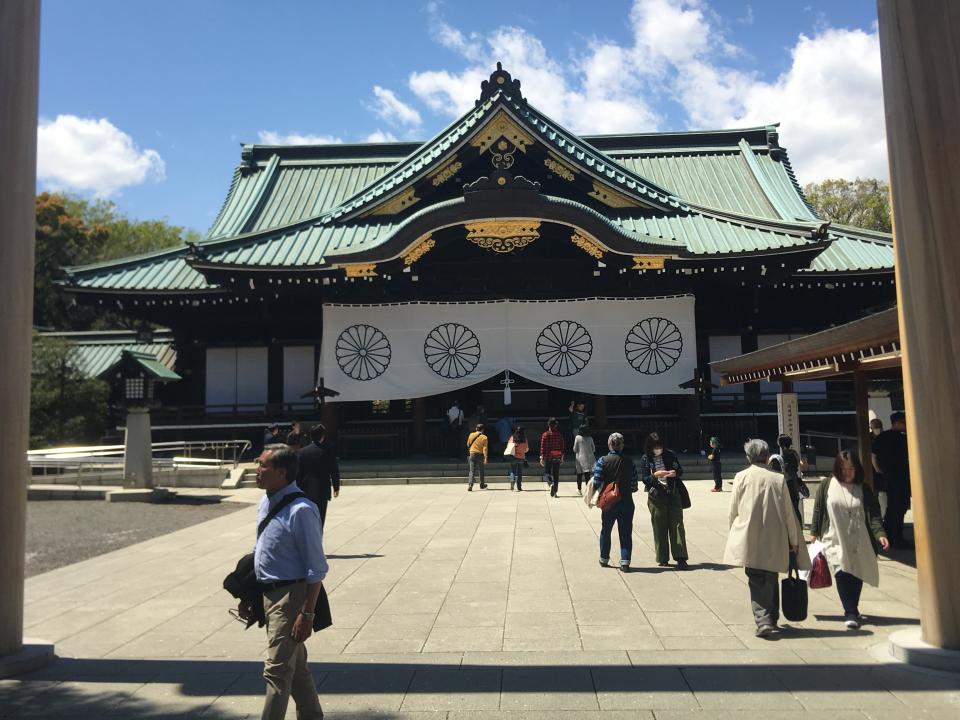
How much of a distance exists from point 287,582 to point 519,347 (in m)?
14.0

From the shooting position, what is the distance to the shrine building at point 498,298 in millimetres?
16734

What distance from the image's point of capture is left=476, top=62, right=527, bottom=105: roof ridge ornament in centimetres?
1831

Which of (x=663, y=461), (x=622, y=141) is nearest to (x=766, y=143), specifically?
(x=622, y=141)

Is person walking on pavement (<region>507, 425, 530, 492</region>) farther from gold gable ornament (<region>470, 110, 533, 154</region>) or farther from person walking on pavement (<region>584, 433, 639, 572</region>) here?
gold gable ornament (<region>470, 110, 533, 154</region>)

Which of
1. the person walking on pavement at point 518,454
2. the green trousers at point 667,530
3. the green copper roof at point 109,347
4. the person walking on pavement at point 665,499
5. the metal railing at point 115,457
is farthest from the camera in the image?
the green copper roof at point 109,347

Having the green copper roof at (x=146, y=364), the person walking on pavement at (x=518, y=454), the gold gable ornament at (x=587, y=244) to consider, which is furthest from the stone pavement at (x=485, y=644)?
the gold gable ornament at (x=587, y=244)

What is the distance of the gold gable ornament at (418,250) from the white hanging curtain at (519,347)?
54.2 inches

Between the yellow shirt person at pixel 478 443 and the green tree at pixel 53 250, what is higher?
the green tree at pixel 53 250

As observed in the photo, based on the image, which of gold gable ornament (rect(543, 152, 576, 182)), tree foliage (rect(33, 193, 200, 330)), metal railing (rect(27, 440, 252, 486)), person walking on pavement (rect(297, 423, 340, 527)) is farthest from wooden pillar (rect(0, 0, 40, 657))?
tree foliage (rect(33, 193, 200, 330))

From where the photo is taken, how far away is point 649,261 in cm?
1645

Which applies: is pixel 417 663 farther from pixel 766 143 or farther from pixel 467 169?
pixel 766 143

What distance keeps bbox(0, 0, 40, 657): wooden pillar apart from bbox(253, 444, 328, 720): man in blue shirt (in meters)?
2.55

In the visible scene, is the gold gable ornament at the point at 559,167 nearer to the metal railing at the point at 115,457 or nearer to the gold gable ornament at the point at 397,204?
the gold gable ornament at the point at 397,204

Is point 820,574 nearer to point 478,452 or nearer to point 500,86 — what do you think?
point 478,452
